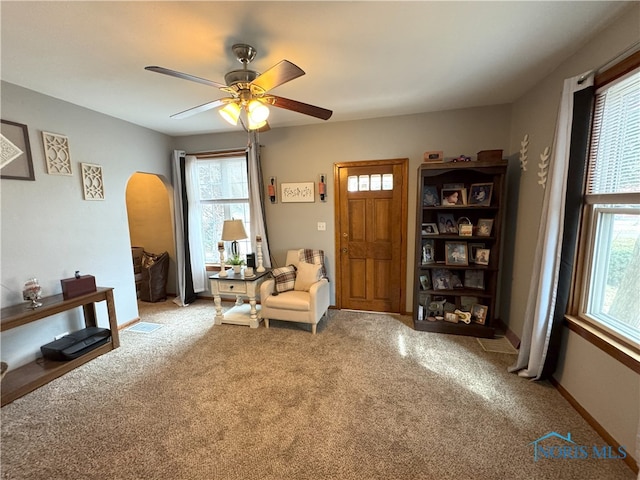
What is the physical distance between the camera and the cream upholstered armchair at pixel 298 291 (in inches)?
115

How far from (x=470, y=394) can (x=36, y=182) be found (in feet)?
13.7

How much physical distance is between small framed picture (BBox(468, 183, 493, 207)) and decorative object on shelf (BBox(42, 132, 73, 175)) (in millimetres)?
4249

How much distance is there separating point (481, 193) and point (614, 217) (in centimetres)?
121

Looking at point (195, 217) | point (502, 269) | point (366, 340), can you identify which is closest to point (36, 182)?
point (195, 217)

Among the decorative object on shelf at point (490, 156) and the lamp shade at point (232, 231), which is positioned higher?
the decorative object on shelf at point (490, 156)

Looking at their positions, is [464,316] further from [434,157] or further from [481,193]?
[434,157]

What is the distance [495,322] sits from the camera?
3.07 metres

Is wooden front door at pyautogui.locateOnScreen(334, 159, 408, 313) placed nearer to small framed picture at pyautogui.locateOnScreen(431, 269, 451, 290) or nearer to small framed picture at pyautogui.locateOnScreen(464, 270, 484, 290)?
small framed picture at pyautogui.locateOnScreen(431, 269, 451, 290)

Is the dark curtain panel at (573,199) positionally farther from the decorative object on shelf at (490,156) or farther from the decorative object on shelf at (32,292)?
the decorative object on shelf at (32,292)

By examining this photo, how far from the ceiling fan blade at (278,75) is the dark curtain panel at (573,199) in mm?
1856

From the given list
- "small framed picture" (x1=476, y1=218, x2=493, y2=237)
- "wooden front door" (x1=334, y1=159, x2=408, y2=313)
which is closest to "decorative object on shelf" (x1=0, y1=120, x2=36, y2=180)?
"wooden front door" (x1=334, y1=159, x2=408, y2=313)

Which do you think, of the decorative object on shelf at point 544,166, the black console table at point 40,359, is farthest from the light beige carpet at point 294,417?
the decorative object on shelf at point 544,166

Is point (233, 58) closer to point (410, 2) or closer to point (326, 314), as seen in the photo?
point (410, 2)

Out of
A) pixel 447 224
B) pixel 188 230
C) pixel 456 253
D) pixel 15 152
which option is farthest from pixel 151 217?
pixel 456 253
